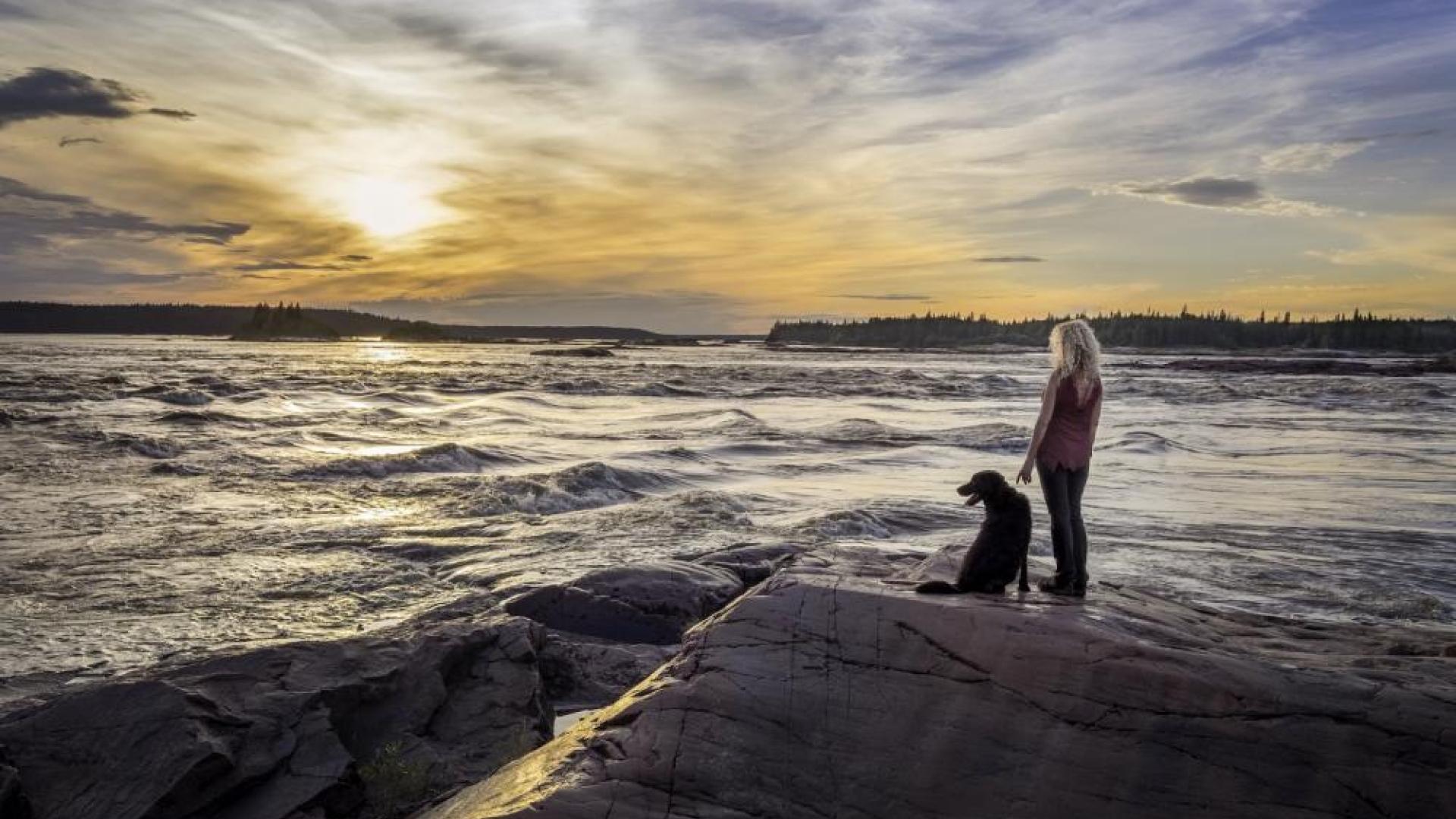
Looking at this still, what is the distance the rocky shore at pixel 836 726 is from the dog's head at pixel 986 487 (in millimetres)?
759

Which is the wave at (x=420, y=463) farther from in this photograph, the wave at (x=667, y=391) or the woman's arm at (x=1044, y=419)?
the wave at (x=667, y=391)

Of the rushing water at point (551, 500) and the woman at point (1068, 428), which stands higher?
the woman at point (1068, 428)

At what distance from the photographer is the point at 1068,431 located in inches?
264

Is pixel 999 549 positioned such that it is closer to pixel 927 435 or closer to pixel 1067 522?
pixel 1067 522

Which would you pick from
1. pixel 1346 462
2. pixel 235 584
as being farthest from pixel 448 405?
pixel 1346 462

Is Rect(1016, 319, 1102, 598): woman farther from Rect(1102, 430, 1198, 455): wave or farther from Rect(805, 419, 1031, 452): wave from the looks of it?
Rect(1102, 430, 1198, 455): wave

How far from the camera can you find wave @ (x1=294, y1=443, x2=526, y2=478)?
18.8 metres

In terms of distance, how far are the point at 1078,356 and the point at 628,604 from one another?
4.68 m

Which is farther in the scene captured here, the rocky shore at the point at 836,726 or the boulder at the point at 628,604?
the boulder at the point at 628,604

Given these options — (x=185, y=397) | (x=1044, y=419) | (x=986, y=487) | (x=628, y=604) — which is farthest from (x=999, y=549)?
(x=185, y=397)

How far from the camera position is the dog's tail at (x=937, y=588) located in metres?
5.66

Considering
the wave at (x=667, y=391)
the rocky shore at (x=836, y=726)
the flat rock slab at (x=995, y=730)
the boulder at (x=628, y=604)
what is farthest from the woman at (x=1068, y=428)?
the wave at (x=667, y=391)

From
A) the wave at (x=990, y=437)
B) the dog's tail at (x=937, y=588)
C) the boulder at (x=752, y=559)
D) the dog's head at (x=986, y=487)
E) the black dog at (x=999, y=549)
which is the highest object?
the dog's head at (x=986, y=487)

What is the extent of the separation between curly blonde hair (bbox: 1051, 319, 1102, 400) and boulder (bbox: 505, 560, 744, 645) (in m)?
4.10
